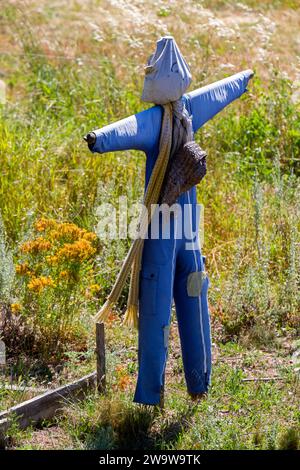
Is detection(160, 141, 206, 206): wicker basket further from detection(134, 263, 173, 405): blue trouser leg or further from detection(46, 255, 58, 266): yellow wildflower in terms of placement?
detection(46, 255, 58, 266): yellow wildflower

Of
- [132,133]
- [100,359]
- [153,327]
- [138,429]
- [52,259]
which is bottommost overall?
[138,429]

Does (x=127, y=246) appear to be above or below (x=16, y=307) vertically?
above

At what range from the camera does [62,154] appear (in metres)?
6.93

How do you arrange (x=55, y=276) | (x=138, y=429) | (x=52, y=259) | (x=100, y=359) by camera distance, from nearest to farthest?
(x=138, y=429), (x=100, y=359), (x=52, y=259), (x=55, y=276)

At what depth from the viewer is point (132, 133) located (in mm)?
4012

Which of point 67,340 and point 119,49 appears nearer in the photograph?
point 67,340

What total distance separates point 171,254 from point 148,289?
194mm

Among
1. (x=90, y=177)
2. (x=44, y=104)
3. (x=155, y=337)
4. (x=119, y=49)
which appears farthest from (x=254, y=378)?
(x=119, y=49)

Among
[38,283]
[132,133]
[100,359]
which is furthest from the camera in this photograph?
[38,283]

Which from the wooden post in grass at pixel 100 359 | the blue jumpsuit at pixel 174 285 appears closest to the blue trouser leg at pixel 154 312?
the blue jumpsuit at pixel 174 285

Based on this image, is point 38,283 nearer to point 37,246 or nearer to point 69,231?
point 37,246

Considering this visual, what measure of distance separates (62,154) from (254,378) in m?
2.66

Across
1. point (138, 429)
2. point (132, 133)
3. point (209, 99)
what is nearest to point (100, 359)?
point (138, 429)
